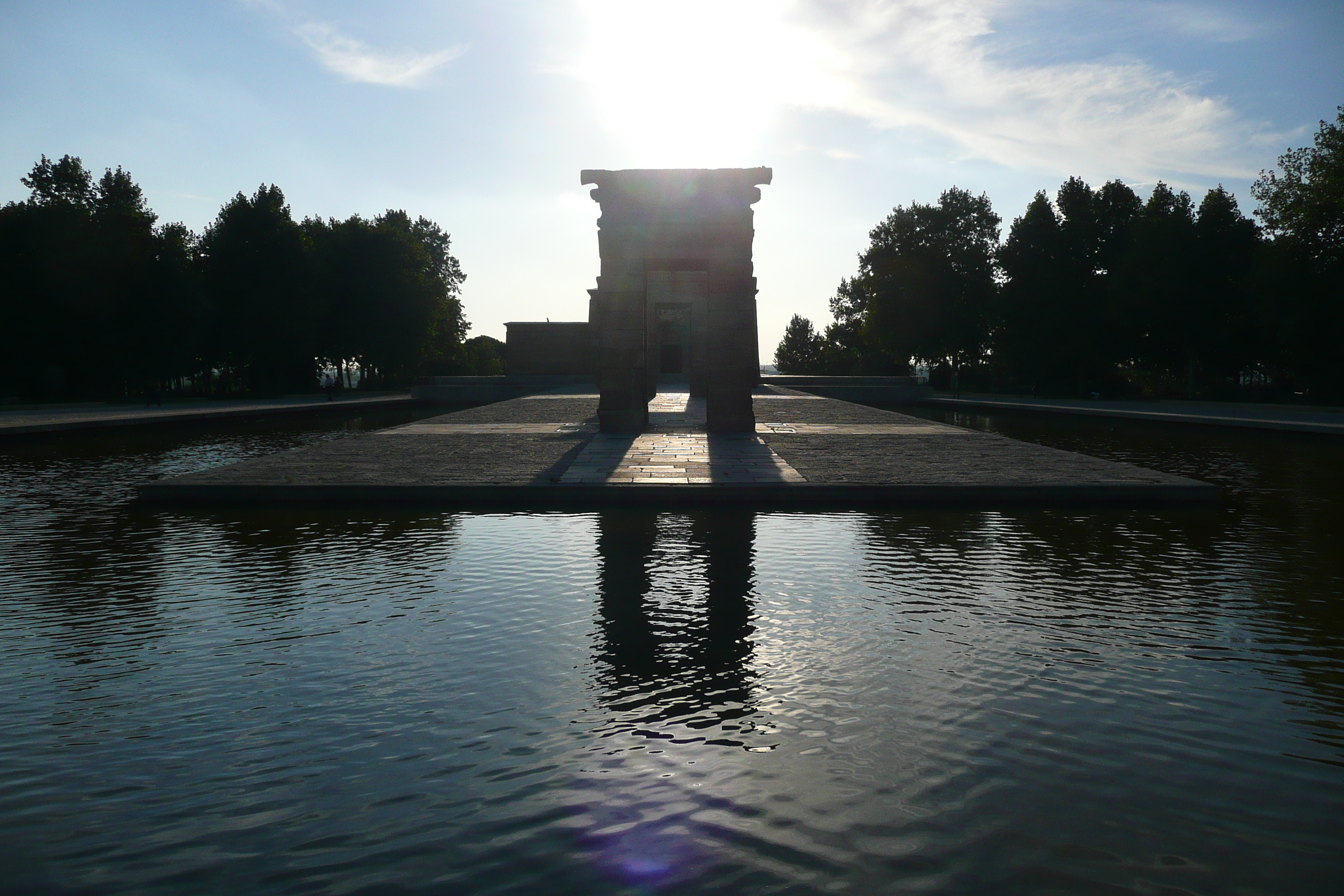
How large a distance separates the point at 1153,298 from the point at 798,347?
215 ft

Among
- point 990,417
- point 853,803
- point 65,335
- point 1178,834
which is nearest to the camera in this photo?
point 1178,834

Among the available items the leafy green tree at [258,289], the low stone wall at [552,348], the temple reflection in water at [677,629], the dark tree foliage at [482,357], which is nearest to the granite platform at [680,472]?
the temple reflection in water at [677,629]

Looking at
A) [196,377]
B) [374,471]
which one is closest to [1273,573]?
[374,471]

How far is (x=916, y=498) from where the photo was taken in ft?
46.7

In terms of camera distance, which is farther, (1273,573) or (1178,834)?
(1273,573)

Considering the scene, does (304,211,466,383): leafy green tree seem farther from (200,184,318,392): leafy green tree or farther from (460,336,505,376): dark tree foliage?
(460,336,505,376): dark tree foliage

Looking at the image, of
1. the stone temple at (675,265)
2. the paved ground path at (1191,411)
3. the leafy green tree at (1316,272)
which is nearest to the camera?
the stone temple at (675,265)

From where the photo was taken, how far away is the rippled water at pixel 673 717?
4.07m

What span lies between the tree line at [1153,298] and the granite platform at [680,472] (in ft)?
94.9

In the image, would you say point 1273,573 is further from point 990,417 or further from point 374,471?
point 990,417

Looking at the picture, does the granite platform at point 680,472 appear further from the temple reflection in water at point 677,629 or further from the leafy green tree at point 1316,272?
the leafy green tree at point 1316,272

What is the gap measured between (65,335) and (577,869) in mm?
53919

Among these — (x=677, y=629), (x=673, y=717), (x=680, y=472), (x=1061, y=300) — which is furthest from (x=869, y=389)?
(x=673, y=717)

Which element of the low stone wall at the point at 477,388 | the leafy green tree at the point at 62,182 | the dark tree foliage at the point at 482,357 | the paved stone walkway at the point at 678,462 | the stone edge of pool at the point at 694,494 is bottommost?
the stone edge of pool at the point at 694,494
